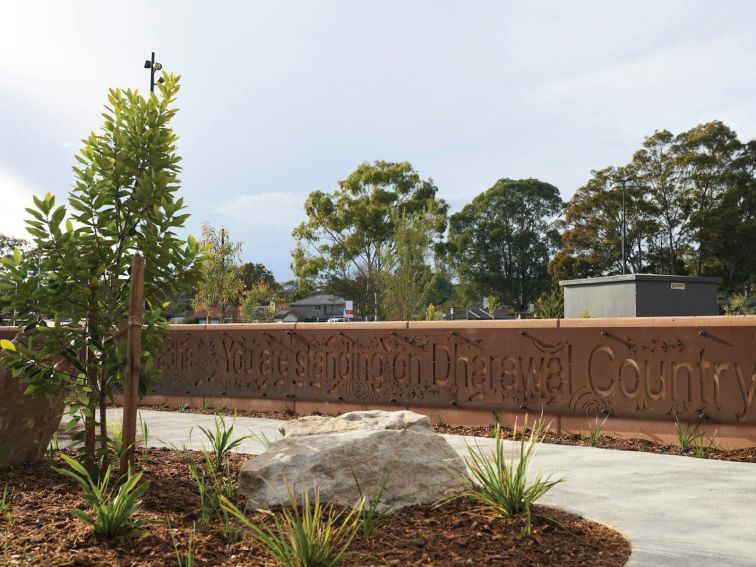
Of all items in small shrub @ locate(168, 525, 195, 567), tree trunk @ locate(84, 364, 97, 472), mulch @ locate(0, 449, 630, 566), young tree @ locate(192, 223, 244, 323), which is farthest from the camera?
young tree @ locate(192, 223, 244, 323)

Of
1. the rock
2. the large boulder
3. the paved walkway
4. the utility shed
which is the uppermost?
the utility shed

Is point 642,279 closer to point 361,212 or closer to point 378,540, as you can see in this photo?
point 378,540

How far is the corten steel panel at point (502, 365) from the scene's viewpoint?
8445 mm

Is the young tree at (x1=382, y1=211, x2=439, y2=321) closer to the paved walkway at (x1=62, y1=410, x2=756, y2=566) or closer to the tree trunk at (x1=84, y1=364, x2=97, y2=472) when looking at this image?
the paved walkway at (x1=62, y1=410, x2=756, y2=566)

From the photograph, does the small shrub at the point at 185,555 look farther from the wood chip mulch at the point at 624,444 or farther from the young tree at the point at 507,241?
the young tree at the point at 507,241

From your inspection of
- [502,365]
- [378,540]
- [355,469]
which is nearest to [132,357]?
[355,469]

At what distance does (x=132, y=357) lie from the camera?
5.66m

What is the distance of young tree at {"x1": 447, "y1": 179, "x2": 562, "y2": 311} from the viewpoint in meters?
67.6

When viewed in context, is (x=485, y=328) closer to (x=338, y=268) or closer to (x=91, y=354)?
(x=91, y=354)

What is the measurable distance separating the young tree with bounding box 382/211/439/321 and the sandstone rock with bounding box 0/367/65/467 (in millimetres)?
24245

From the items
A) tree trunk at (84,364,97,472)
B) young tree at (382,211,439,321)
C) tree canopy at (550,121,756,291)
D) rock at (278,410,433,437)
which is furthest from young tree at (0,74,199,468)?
tree canopy at (550,121,756,291)

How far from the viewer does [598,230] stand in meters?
53.2

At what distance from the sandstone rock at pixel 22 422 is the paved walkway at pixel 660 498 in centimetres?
156

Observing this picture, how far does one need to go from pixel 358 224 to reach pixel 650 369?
148 ft
